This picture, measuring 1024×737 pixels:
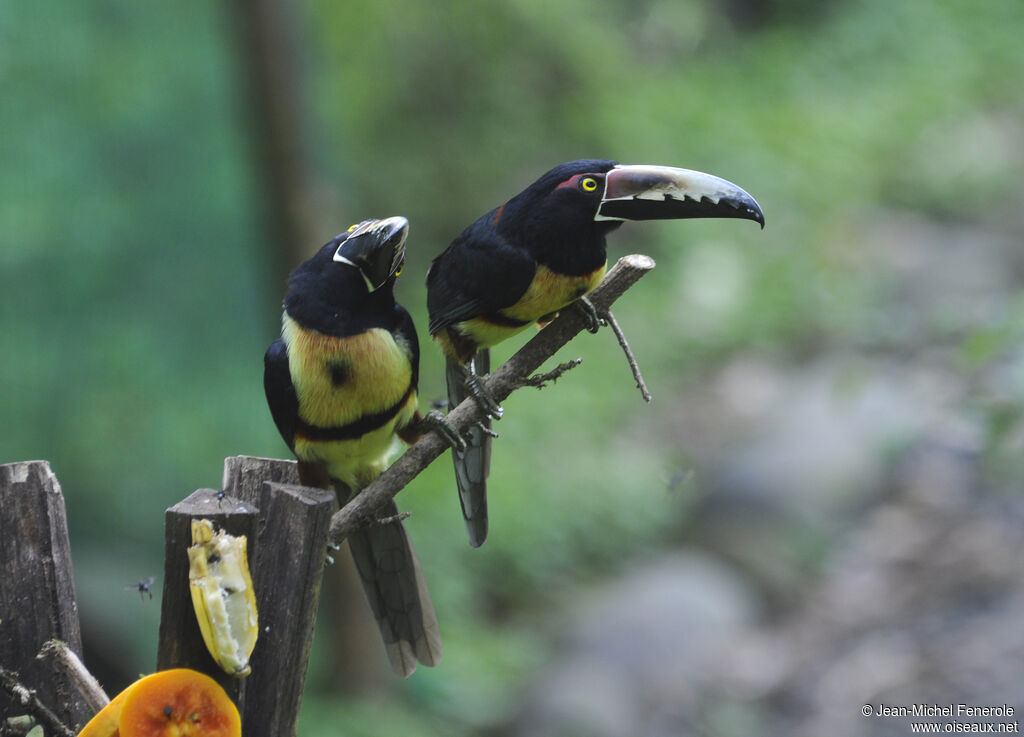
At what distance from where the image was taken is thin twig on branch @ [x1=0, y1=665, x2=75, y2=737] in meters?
1.57

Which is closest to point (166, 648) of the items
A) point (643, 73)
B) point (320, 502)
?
point (320, 502)

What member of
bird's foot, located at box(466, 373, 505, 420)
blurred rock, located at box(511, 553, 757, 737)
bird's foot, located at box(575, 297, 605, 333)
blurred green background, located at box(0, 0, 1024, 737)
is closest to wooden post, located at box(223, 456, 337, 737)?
bird's foot, located at box(466, 373, 505, 420)

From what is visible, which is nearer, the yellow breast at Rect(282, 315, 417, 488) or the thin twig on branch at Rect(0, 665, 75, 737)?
the thin twig on branch at Rect(0, 665, 75, 737)

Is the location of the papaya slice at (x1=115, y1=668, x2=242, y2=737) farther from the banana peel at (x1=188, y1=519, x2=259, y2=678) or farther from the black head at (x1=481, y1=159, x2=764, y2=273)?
the black head at (x1=481, y1=159, x2=764, y2=273)

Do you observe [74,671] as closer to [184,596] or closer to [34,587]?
[34,587]

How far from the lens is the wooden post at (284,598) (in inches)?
59.3

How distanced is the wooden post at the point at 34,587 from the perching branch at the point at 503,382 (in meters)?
0.44

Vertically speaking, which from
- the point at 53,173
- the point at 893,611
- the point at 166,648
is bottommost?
the point at 893,611

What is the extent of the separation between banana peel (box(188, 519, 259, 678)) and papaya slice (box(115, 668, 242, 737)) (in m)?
0.05

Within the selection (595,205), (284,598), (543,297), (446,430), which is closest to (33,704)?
(284,598)

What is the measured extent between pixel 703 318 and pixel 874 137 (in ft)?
8.92

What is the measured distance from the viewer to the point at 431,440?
182cm

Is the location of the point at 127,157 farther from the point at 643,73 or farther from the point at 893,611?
the point at 643,73

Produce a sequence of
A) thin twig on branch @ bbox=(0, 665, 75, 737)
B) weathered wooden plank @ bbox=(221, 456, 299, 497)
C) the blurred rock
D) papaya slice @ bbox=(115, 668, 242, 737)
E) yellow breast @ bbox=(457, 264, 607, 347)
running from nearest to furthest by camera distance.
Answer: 1. papaya slice @ bbox=(115, 668, 242, 737)
2. thin twig on branch @ bbox=(0, 665, 75, 737)
3. weathered wooden plank @ bbox=(221, 456, 299, 497)
4. yellow breast @ bbox=(457, 264, 607, 347)
5. the blurred rock
